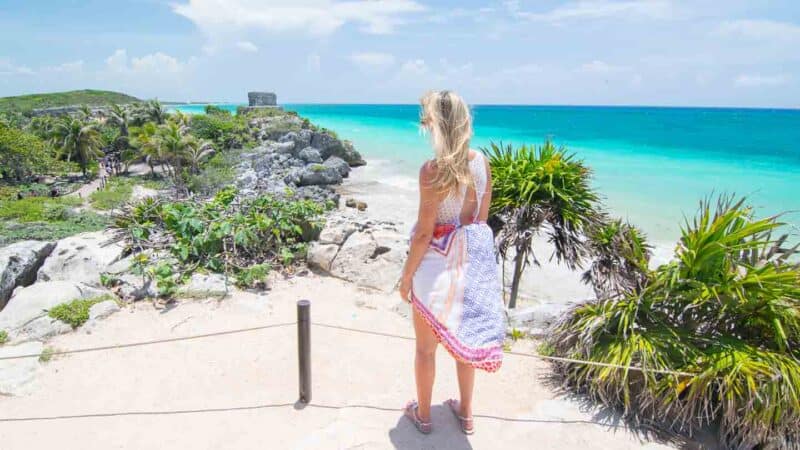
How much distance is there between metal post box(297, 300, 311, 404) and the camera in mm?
3117

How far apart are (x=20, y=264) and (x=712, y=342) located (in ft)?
25.6

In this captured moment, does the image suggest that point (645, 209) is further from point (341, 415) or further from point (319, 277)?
point (341, 415)

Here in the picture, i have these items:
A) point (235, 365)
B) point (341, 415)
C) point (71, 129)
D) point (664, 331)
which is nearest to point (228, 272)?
point (235, 365)

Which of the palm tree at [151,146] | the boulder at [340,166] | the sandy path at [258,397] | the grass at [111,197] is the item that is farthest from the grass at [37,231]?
the boulder at [340,166]

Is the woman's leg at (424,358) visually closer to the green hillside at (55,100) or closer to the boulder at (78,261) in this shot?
the boulder at (78,261)

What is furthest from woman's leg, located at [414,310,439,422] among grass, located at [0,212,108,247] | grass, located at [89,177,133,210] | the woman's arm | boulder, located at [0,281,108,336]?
grass, located at [89,177,133,210]

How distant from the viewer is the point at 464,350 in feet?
8.05

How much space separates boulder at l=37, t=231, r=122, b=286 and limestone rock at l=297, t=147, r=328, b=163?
20.2 meters

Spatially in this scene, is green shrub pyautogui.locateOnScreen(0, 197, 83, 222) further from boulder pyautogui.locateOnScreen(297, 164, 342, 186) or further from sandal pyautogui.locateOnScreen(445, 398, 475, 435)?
sandal pyautogui.locateOnScreen(445, 398, 475, 435)

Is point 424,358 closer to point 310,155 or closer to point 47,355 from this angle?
point 47,355

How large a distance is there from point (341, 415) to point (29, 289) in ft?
14.0

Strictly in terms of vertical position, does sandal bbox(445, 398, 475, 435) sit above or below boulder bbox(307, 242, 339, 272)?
below

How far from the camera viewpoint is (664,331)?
342cm

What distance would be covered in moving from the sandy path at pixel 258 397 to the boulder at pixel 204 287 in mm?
313
